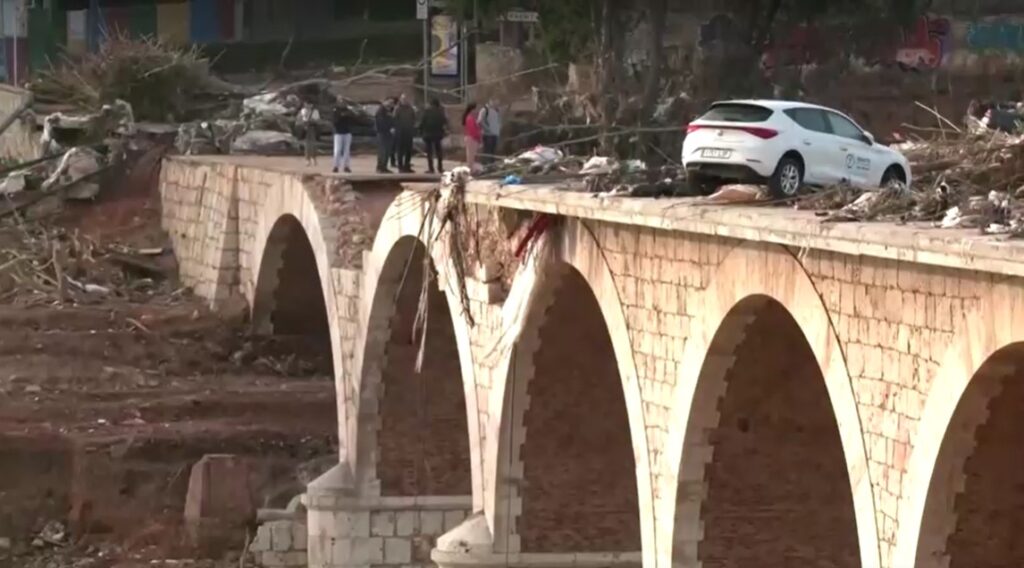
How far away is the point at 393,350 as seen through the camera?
32.8 metres

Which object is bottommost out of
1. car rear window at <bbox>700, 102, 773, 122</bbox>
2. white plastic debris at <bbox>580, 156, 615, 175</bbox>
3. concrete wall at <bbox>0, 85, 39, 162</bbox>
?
concrete wall at <bbox>0, 85, 39, 162</bbox>

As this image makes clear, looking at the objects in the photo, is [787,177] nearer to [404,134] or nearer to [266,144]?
[404,134]

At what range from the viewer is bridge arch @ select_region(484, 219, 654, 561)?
25234mm

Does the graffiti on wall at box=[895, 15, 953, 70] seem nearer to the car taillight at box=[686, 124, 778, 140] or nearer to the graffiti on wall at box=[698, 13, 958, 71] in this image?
the graffiti on wall at box=[698, 13, 958, 71]

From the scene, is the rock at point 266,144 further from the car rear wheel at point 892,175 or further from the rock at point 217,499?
the car rear wheel at point 892,175

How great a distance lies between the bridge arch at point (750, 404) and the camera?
Answer: 17.2 m

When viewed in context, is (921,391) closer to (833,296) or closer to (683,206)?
(833,296)

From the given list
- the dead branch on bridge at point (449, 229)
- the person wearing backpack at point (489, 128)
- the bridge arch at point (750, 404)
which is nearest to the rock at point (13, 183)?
the person wearing backpack at point (489, 128)

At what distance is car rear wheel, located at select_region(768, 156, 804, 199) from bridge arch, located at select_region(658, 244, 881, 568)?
990mm

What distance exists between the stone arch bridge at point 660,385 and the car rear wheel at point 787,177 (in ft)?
2.87

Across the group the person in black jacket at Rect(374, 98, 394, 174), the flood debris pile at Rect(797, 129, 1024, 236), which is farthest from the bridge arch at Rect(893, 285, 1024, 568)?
the person in black jacket at Rect(374, 98, 394, 174)

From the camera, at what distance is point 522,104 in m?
49.9

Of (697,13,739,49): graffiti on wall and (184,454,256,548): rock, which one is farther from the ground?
(697,13,739,49): graffiti on wall

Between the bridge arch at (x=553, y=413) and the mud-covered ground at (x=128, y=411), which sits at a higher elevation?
the bridge arch at (x=553, y=413)
